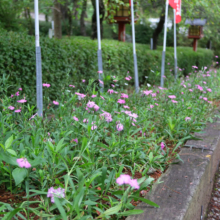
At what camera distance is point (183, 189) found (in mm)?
1888

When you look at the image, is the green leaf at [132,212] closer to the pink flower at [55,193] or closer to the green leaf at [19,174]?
the pink flower at [55,193]

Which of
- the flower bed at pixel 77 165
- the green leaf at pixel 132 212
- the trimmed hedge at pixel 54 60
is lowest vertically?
the green leaf at pixel 132 212

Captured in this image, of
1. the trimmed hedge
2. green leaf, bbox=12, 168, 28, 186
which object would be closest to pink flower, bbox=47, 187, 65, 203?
green leaf, bbox=12, 168, 28, 186

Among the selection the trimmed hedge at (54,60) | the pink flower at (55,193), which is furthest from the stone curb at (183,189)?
the trimmed hedge at (54,60)

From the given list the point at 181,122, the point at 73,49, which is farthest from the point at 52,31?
the point at 181,122

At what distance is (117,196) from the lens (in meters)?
1.68

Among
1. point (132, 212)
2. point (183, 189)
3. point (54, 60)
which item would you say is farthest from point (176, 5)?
point (132, 212)

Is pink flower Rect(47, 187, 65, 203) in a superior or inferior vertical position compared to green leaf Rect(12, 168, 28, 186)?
inferior

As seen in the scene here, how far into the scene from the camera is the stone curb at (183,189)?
1610 millimetres

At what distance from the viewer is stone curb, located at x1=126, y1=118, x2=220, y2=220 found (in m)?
1.61

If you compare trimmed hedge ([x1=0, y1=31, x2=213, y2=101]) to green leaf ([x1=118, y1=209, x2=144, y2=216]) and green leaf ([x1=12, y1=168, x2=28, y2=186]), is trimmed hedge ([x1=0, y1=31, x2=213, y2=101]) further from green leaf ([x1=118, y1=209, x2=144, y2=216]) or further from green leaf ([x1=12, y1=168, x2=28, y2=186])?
green leaf ([x1=118, y1=209, x2=144, y2=216])

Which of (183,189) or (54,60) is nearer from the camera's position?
(183,189)

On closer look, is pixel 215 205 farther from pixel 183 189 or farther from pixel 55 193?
pixel 55 193

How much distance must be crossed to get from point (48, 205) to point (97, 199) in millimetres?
307
